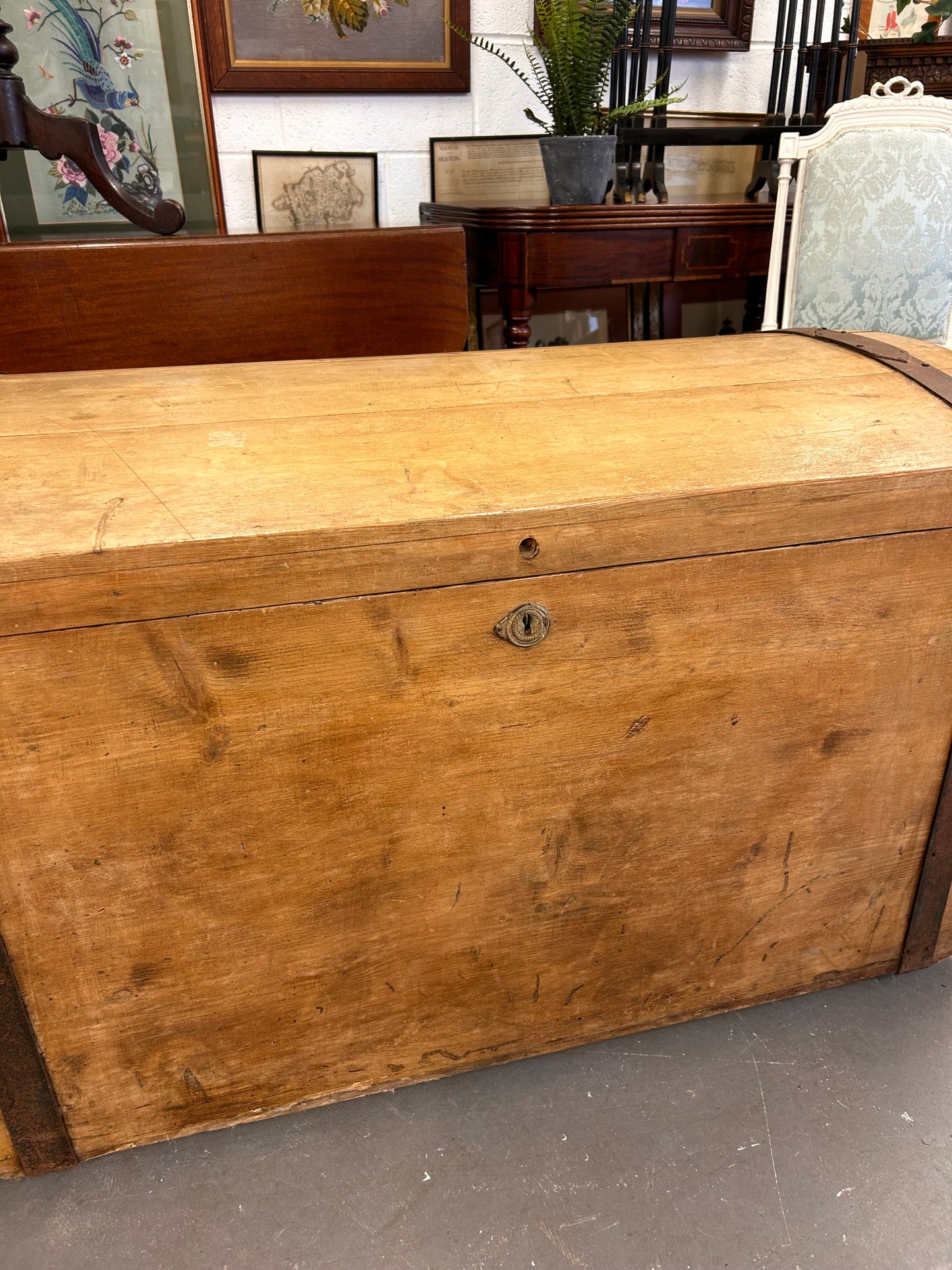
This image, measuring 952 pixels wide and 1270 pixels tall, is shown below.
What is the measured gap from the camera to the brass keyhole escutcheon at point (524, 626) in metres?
0.95

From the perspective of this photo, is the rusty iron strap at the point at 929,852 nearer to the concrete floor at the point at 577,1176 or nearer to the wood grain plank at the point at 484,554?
the concrete floor at the point at 577,1176

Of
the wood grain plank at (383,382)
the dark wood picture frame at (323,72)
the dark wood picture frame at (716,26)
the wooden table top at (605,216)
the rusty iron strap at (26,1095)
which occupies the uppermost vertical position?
the dark wood picture frame at (716,26)

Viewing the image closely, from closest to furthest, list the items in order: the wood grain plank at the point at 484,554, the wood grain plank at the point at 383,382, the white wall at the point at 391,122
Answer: the wood grain plank at the point at 484,554, the wood grain plank at the point at 383,382, the white wall at the point at 391,122

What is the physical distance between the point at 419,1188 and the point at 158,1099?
322mm

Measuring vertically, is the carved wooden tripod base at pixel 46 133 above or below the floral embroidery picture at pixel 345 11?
below

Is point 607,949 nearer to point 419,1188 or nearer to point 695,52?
point 419,1188

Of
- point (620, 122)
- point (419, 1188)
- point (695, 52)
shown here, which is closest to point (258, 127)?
point (620, 122)

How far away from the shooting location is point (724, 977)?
123 cm

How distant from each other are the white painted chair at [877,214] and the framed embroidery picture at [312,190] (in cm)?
122

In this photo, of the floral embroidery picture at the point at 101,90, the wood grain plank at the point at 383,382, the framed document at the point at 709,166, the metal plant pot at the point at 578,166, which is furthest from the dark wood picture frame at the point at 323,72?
the wood grain plank at the point at 383,382

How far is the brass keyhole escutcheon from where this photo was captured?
0.95 meters

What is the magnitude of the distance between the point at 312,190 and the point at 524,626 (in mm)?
2284

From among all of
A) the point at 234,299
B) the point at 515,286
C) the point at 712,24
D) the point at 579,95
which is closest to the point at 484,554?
the point at 234,299

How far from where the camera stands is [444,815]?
1.02 metres
